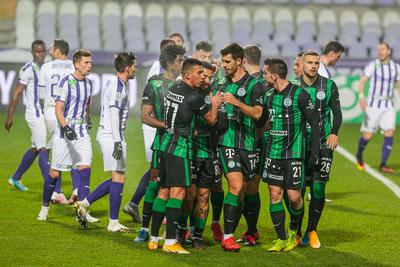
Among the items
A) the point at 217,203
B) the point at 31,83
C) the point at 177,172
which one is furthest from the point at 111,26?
the point at 177,172

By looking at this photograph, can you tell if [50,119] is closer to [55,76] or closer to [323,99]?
[55,76]

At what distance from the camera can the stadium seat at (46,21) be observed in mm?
26609

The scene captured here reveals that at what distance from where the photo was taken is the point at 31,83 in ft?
45.4

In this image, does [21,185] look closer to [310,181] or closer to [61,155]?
[61,155]

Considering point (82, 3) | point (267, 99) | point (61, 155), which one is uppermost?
point (82, 3)

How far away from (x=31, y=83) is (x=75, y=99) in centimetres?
257

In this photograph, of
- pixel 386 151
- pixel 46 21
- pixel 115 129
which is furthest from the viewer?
pixel 46 21

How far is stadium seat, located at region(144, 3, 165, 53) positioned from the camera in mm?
27031

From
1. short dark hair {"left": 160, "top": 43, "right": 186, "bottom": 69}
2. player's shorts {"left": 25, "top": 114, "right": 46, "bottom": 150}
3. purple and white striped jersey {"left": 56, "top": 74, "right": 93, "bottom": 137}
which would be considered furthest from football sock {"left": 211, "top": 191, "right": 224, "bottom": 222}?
player's shorts {"left": 25, "top": 114, "right": 46, "bottom": 150}

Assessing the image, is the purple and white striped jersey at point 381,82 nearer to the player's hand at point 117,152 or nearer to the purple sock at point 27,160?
the purple sock at point 27,160

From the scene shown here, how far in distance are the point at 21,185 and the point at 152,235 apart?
462 centimetres

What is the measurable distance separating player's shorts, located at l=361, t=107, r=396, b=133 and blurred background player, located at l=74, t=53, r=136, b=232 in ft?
23.7

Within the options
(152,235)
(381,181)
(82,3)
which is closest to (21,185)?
(152,235)

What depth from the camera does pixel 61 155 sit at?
11531 millimetres
